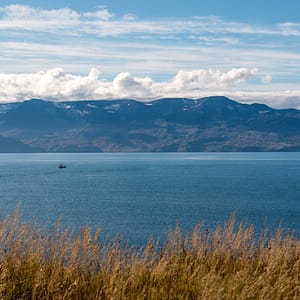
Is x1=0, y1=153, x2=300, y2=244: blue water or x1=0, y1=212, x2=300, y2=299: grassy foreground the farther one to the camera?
Result: x1=0, y1=153, x2=300, y2=244: blue water

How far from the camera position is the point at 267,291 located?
9.42 meters

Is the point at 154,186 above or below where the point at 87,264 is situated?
below

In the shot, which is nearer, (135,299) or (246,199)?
(135,299)

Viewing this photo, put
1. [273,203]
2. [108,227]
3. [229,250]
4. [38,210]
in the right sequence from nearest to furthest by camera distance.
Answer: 1. [229,250]
2. [108,227]
3. [38,210]
4. [273,203]

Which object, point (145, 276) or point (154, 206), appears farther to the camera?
point (154, 206)

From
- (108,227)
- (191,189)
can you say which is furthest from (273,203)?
(108,227)

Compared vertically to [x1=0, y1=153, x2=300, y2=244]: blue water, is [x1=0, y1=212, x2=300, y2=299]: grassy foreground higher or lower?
higher

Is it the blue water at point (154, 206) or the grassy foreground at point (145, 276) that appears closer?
the grassy foreground at point (145, 276)

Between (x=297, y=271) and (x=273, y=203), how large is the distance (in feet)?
223

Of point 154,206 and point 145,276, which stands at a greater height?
point 145,276

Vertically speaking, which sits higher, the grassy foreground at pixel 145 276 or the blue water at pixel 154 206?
the grassy foreground at pixel 145 276

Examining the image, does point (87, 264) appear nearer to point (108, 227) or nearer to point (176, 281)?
point (176, 281)

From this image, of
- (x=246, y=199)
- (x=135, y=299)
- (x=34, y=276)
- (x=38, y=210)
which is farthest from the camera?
(x=246, y=199)

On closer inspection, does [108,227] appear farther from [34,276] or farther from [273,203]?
[34,276]
